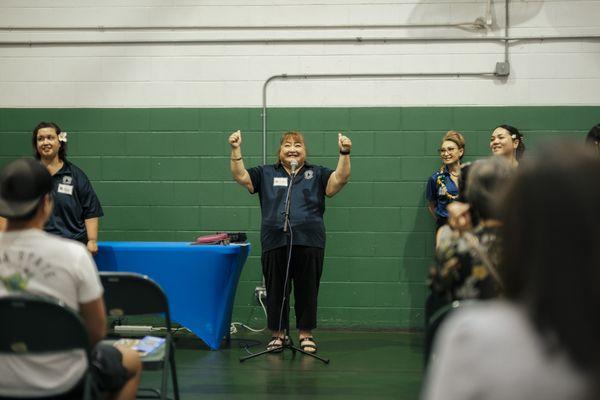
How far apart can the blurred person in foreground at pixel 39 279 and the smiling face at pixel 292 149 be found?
2.85m

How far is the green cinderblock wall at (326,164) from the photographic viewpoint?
573cm

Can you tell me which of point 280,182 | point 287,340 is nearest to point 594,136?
point 280,182

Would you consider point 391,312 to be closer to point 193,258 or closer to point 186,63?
point 193,258

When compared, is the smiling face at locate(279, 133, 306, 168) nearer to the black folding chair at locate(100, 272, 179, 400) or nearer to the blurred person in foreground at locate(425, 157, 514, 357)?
the black folding chair at locate(100, 272, 179, 400)

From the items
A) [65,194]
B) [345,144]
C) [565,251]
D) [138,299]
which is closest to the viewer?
[565,251]

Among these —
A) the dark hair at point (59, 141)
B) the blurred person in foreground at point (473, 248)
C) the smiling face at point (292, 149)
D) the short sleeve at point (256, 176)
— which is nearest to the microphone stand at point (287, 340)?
the smiling face at point (292, 149)

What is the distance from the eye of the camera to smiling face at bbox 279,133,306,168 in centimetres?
503

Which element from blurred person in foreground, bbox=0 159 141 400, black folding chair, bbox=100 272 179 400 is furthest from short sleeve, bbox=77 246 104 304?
black folding chair, bbox=100 272 179 400

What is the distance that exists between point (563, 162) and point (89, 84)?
5.33 meters

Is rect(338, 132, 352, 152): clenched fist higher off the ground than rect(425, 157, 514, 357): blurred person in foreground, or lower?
higher

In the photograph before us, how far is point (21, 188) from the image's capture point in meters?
2.26

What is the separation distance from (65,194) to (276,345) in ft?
5.43

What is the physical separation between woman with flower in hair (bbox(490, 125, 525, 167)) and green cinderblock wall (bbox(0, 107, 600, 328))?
460mm

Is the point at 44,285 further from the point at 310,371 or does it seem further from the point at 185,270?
the point at 185,270
